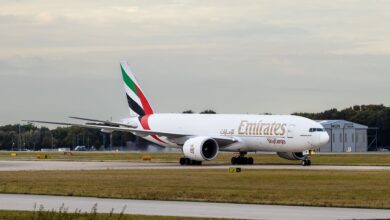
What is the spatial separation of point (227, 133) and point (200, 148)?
5.66 metres

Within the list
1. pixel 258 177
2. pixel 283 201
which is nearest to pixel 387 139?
pixel 258 177

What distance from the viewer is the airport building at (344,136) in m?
156

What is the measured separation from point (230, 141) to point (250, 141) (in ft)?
5.35

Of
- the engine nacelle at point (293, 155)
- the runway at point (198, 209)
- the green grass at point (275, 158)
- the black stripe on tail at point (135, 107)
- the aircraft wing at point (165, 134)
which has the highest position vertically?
the black stripe on tail at point (135, 107)

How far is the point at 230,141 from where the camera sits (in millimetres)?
74250

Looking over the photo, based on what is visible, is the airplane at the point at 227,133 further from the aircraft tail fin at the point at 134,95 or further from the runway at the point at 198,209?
the runway at the point at 198,209

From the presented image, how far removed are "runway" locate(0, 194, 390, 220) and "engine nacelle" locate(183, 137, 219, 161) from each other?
3592cm

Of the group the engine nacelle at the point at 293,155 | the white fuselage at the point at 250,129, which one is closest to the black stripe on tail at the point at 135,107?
the white fuselage at the point at 250,129

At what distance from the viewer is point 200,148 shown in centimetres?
7050

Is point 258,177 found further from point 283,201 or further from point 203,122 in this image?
point 203,122

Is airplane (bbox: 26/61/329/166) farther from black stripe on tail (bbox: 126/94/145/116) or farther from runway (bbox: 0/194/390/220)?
runway (bbox: 0/194/390/220)

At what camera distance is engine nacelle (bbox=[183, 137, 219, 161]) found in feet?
232

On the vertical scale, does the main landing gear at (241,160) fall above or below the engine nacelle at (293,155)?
below

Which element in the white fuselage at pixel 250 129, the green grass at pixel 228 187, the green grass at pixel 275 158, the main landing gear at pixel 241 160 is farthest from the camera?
the green grass at pixel 275 158
